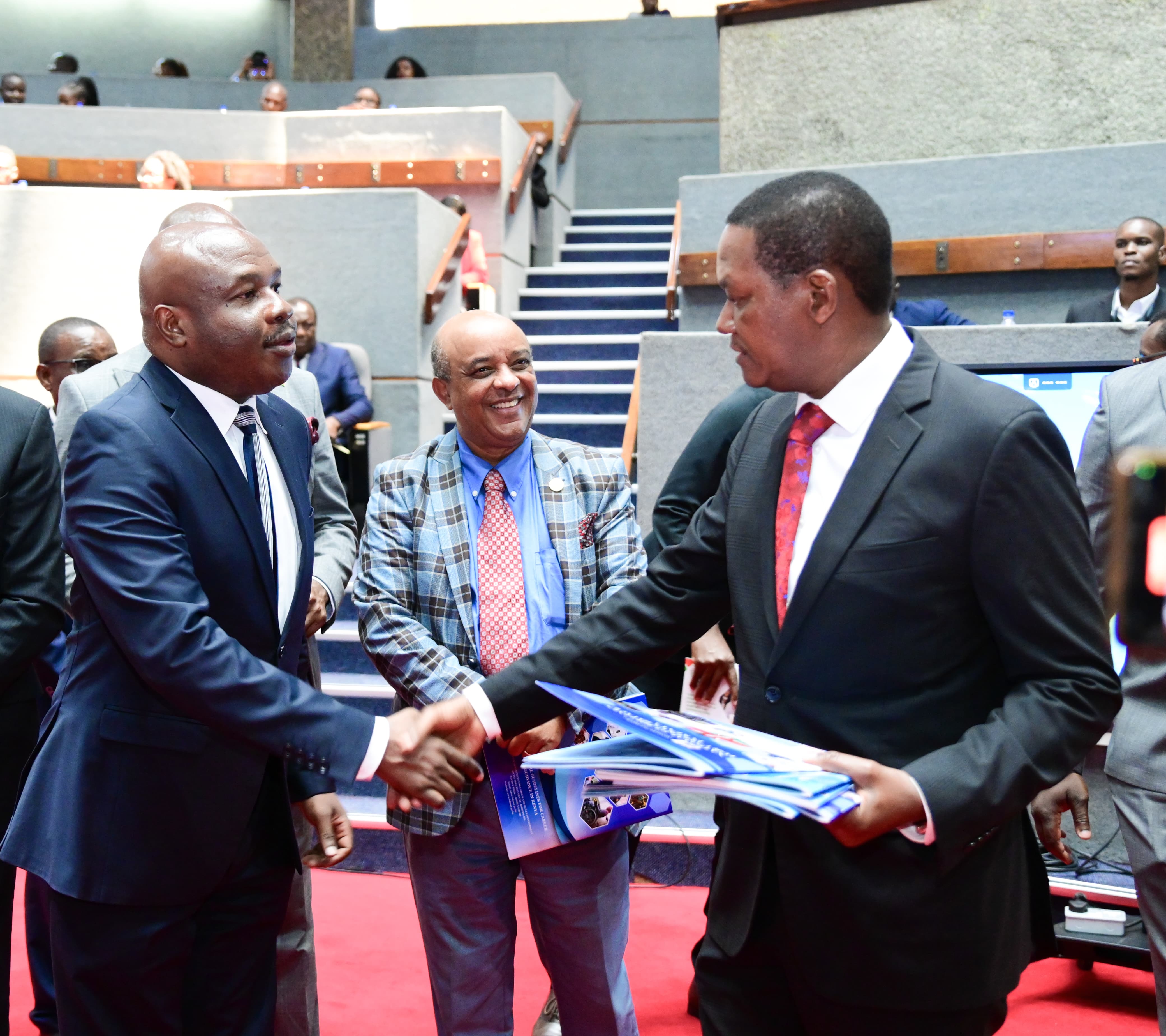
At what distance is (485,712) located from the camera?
1.83 m

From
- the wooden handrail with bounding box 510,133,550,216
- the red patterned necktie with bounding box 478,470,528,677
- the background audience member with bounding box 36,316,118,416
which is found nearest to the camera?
the red patterned necktie with bounding box 478,470,528,677

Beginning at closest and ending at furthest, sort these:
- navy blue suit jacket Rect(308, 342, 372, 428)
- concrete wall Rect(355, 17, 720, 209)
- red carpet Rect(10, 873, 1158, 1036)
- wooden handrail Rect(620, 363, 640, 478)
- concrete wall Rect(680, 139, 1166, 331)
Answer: red carpet Rect(10, 873, 1158, 1036), wooden handrail Rect(620, 363, 640, 478), concrete wall Rect(680, 139, 1166, 331), navy blue suit jacket Rect(308, 342, 372, 428), concrete wall Rect(355, 17, 720, 209)

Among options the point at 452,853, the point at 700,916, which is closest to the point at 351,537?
the point at 452,853

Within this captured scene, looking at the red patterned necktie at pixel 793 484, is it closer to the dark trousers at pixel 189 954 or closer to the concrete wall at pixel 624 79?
the dark trousers at pixel 189 954

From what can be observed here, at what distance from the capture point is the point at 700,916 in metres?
3.73

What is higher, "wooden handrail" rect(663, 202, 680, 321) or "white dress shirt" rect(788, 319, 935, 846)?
"wooden handrail" rect(663, 202, 680, 321)

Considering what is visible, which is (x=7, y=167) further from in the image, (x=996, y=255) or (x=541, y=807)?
(x=541, y=807)

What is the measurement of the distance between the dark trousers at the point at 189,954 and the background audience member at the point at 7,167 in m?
7.70

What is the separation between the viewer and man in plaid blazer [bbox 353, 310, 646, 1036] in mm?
2166

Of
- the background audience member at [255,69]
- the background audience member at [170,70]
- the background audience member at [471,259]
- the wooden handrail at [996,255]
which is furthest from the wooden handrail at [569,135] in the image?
the wooden handrail at [996,255]

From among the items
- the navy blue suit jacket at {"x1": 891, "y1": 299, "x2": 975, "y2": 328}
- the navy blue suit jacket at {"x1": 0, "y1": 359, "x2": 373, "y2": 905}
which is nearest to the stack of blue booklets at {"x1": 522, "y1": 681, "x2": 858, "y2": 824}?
the navy blue suit jacket at {"x1": 0, "y1": 359, "x2": 373, "y2": 905}

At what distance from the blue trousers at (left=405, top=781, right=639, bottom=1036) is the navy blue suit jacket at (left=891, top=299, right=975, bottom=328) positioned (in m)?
3.50

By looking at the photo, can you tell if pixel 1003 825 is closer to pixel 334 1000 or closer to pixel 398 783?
pixel 398 783

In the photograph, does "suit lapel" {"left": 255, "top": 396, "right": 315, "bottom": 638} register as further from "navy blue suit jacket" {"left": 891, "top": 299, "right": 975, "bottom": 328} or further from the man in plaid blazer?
"navy blue suit jacket" {"left": 891, "top": 299, "right": 975, "bottom": 328}
